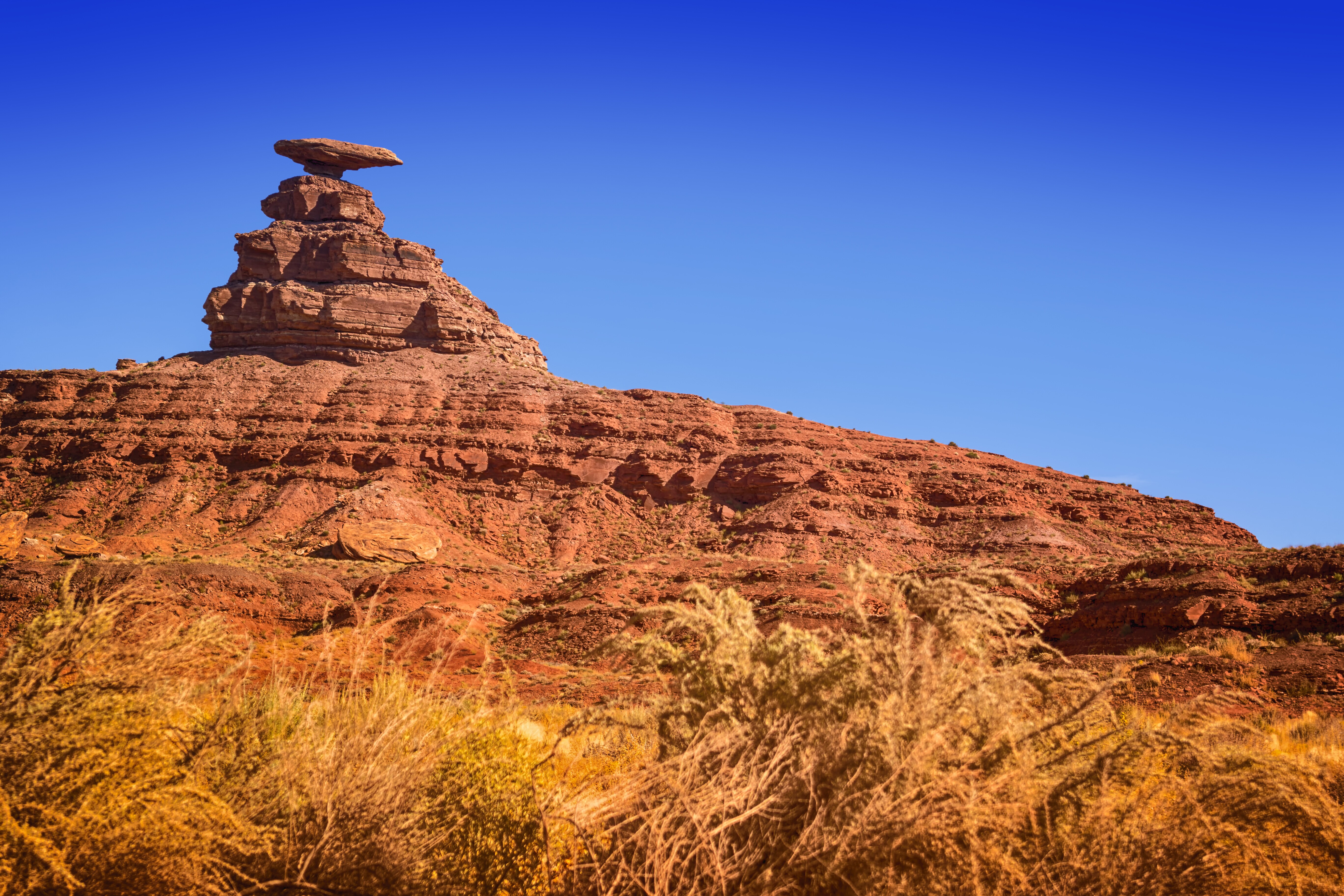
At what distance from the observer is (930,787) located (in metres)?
4.32

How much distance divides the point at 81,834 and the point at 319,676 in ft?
47.2

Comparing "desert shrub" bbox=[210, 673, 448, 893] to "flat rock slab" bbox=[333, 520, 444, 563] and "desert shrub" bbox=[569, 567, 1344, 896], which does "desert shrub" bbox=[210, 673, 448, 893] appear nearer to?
"desert shrub" bbox=[569, 567, 1344, 896]

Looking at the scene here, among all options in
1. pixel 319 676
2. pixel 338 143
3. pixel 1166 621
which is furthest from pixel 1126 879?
pixel 338 143

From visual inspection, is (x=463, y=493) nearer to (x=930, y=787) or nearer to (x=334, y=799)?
(x=334, y=799)

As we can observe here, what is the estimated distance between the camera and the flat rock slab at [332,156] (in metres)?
70.6

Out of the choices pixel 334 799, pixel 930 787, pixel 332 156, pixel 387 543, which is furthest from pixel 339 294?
pixel 930 787

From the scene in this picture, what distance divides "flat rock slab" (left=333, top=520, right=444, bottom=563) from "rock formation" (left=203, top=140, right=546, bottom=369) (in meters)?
21.6

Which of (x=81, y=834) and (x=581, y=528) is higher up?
(x=581, y=528)

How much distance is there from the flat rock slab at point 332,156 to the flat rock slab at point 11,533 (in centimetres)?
3608

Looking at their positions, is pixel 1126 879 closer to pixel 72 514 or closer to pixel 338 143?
pixel 72 514

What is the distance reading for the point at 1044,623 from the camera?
26906 millimetres

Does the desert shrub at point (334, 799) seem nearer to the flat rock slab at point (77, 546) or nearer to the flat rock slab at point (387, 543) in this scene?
the flat rock slab at point (387, 543)

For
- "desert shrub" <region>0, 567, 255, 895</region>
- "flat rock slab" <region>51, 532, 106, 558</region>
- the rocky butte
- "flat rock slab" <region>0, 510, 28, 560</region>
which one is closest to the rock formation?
the rocky butte

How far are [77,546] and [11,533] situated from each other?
3507mm
